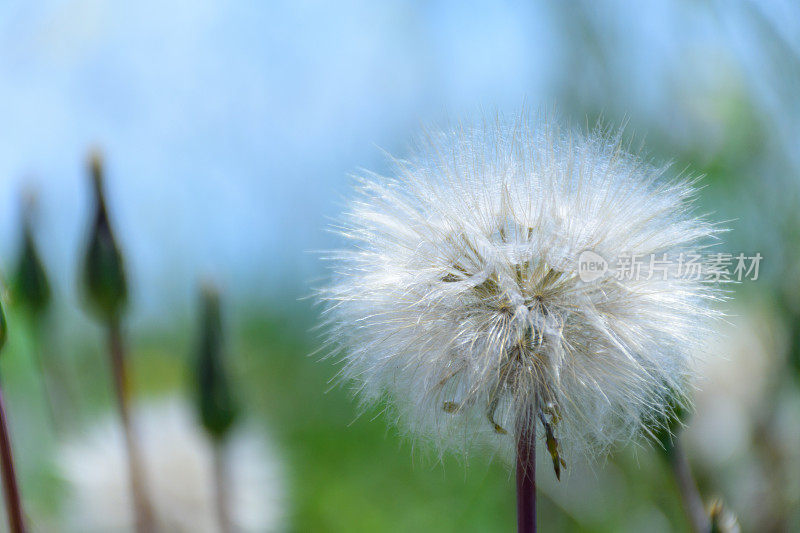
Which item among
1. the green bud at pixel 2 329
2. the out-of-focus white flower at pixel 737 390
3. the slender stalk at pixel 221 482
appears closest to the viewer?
the green bud at pixel 2 329

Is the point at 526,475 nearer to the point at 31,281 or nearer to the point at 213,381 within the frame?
the point at 213,381

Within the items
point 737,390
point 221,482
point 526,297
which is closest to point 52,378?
point 221,482

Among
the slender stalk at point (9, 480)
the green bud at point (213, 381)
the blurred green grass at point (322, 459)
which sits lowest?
the blurred green grass at point (322, 459)

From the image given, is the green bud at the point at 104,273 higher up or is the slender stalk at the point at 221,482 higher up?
the green bud at the point at 104,273

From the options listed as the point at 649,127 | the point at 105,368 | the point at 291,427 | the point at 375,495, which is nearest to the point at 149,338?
the point at 105,368

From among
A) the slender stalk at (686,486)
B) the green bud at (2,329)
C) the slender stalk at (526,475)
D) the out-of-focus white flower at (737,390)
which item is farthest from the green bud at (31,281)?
the out-of-focus white flower at (737,390)

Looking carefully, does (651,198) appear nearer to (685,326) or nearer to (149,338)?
(685,326)

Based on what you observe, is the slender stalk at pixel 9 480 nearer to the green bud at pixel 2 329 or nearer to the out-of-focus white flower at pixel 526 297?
the green bud at pixel 2 329
